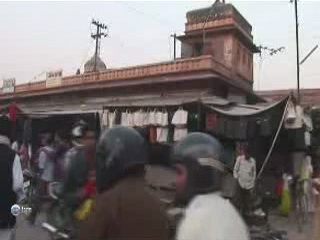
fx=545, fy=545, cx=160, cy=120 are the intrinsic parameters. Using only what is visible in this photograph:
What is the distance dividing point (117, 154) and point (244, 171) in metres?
8.70

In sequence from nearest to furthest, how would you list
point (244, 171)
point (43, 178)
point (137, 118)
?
point (43, 178) < point (244, 171) < point (137, 118)

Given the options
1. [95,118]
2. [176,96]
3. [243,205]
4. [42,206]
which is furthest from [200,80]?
[42,206]

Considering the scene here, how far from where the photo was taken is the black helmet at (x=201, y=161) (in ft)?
7.61

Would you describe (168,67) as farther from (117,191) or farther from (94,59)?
(94,59)

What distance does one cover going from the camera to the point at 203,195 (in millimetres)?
2303

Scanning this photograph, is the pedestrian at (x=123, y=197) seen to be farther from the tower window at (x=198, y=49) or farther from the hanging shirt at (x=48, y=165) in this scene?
the tower window at (x=198, y=49)

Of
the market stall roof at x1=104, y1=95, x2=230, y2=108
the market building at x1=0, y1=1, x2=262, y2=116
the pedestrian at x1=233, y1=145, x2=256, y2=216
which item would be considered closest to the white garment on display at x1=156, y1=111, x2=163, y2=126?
the market stall roof at x1=104, y1=95, x2=230, y2=108

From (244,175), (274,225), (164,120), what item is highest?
(164,120)

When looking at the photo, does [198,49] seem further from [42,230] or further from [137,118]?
[42,230]

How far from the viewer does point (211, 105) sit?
10.9 meters

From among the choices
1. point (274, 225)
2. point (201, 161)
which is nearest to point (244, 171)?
point (274, 225)

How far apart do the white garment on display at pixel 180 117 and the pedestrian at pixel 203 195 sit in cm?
866

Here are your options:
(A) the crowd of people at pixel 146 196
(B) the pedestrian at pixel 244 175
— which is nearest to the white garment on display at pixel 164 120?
(B) the pedestrian at pixel 244 175

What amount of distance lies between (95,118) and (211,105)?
10.0 ft
